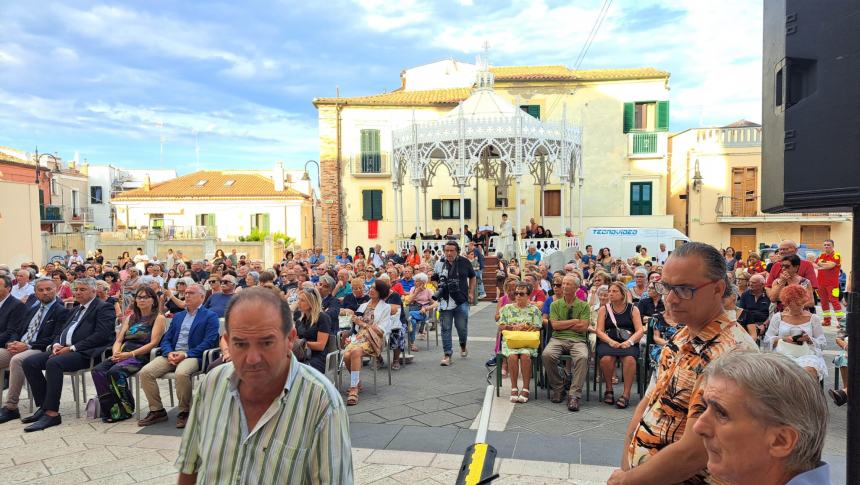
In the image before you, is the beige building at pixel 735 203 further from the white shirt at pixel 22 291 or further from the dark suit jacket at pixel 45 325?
the dark suit jacket at pixel 45 325

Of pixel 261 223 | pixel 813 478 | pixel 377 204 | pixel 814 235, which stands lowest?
pixel 814 235

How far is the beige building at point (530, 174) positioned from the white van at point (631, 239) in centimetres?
254

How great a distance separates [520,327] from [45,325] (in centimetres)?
504

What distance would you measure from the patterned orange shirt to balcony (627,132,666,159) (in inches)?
920

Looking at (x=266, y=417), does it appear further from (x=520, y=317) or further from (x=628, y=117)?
(x=628, y=117)

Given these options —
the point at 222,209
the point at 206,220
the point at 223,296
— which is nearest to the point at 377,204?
the point at 222,209

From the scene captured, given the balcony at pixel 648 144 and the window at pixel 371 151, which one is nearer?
the balcony at pixel 648 144

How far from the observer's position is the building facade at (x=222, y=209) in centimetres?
3416

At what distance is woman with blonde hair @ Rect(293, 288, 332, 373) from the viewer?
5.37m

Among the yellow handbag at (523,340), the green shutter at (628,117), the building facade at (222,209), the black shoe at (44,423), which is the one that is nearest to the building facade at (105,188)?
the building facade at (222,209)

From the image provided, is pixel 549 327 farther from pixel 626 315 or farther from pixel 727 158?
pixel 727 158

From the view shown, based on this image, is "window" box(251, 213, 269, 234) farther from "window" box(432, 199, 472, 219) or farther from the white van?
the white van

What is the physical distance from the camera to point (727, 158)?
2289cm

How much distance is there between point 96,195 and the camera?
146ft
